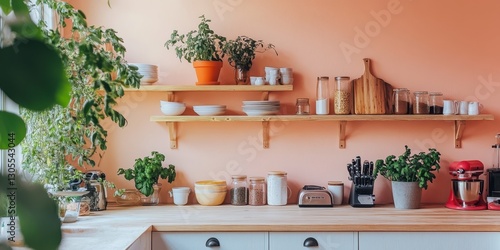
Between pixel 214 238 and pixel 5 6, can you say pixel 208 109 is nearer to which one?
pixel 214 238

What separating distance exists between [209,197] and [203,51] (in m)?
0.88

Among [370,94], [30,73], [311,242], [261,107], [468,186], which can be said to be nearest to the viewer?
[30,73]

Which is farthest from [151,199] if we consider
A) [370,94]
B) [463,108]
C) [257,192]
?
[463,108]

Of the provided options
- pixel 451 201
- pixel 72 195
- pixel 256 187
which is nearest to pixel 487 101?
pixel 451 201

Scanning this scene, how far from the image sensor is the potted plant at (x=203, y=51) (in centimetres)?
312

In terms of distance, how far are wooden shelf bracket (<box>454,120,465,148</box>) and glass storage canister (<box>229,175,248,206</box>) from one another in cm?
135

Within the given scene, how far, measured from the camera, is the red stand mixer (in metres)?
2.98

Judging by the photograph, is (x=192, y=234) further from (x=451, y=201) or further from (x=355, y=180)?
(x=451, y=201)

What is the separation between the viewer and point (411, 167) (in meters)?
3.01

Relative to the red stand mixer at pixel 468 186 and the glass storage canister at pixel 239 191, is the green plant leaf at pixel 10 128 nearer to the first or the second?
the glass storage canister at pixel 239 191

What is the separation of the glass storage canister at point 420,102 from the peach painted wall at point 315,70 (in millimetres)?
90

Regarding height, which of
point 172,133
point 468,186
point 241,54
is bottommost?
point 468,186

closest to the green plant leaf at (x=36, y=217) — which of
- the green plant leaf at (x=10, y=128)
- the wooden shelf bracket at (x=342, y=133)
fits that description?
the green plant leaf at (x=10, y=128)

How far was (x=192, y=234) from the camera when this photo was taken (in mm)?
2615
